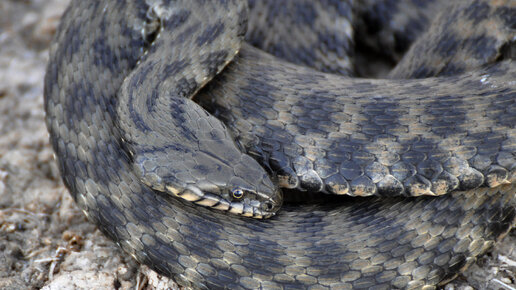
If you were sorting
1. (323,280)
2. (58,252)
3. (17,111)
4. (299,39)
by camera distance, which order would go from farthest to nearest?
(17,111) → (299,39) → (58,252) → (323,280)

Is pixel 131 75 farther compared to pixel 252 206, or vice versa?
pixel 131 75

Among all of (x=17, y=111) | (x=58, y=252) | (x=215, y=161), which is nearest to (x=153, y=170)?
(x=215, y=161)

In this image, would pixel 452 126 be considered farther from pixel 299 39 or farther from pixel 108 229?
pixel 108 229

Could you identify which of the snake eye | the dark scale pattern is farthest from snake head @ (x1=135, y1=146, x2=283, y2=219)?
the dark scale pattern

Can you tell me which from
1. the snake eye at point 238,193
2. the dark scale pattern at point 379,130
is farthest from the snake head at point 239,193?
the dark scale pattern at point 379,130

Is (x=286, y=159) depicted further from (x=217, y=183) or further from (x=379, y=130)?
(x=379, y=130)

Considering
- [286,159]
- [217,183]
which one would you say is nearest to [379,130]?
[286,159]

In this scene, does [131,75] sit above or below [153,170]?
above
